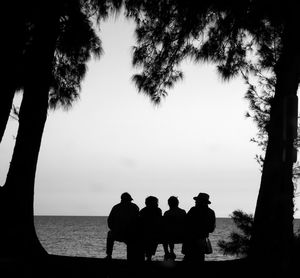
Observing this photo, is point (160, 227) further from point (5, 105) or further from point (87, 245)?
point (87, 245)

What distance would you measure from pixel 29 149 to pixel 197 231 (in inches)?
122

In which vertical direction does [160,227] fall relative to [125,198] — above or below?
below

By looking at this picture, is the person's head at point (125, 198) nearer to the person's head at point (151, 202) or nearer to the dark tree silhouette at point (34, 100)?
the person's head at point (151, 202)

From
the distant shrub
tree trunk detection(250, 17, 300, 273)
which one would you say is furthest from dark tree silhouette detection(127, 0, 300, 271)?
the distant shrub

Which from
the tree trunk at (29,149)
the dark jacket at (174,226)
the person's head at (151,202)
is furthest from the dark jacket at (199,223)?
the tree trunk at (29,149)

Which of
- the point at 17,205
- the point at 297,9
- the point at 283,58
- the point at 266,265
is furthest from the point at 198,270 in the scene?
the point at 297,9

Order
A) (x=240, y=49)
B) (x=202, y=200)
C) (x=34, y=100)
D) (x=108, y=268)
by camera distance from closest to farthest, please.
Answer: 1. (x=108, y=268)
2. (x=202, y=200)
3. (x=34, y=100)
4. (x=240, y=49)

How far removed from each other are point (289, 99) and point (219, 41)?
5.12 metres

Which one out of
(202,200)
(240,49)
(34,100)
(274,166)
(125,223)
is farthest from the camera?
(240,49)

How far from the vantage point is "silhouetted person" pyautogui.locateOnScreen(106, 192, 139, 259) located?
7824mm

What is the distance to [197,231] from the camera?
758 centimetres

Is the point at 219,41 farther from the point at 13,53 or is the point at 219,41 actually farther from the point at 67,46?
the point at 13,53

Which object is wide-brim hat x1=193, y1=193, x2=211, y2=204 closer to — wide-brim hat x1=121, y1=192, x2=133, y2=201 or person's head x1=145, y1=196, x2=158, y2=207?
person's head x1=145, y1=196, x2=158, y2=207

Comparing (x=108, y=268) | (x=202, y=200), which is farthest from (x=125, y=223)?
A: (x=202, y=200)
